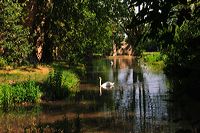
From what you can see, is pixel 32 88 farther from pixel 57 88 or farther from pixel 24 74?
pixel 24 74

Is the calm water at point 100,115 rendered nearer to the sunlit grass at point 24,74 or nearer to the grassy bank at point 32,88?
the grassy bank at point 32,88

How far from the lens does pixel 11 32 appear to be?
30438 mm

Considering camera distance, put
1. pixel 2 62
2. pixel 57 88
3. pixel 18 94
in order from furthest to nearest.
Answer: pixel 2 62, pixel 57 88, pixel 18 94

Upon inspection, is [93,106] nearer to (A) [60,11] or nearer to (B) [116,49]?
(A) [60,11]

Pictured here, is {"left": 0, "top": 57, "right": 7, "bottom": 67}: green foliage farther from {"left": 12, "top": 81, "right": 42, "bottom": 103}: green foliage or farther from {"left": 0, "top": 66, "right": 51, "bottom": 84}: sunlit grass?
{"left": 12, "top": 81, "right": 42, "bottom": 103}: green foliage

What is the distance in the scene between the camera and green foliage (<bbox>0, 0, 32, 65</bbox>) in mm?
29156

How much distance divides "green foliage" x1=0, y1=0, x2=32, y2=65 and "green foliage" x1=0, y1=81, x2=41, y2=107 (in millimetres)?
7822

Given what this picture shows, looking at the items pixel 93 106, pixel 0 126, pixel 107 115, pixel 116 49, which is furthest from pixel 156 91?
pixel 116 49

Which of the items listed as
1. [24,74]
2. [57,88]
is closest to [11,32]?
[24,74]

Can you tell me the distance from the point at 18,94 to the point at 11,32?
30.1ft

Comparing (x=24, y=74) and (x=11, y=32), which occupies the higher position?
(x=11, y=32)

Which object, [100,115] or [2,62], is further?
[2,62]

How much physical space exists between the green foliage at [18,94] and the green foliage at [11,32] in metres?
7.82

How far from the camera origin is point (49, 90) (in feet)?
81.9
